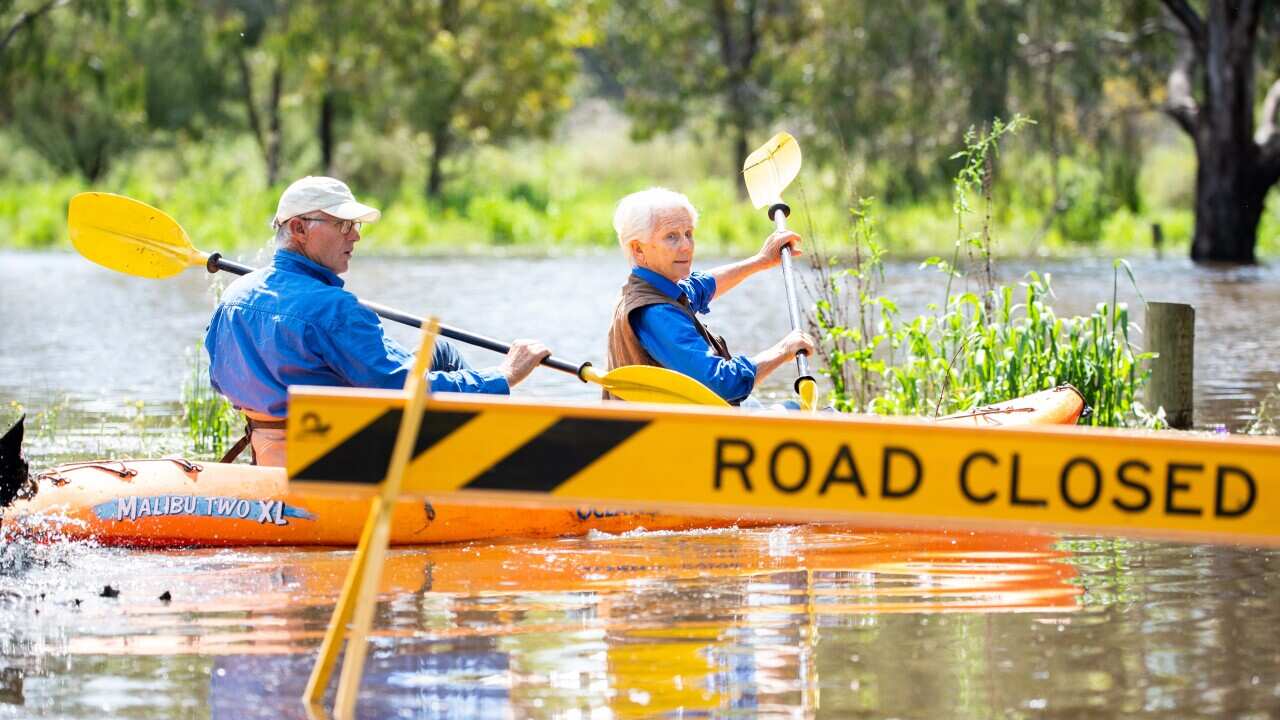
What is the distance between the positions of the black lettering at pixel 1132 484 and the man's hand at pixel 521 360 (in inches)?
105

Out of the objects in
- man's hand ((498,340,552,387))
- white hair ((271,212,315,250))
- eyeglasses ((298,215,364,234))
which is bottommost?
man's hand ((498,340,552,387))

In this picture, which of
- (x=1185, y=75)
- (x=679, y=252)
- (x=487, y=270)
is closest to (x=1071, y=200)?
(x=1185, y=75)

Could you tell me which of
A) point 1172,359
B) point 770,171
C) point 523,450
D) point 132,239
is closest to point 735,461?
point 523,450

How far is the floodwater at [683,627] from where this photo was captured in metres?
4.62

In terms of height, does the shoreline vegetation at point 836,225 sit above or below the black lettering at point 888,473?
above

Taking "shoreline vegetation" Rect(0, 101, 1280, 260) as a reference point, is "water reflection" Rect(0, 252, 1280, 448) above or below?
below

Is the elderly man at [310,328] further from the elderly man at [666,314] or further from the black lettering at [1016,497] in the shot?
the black lettering at [1016,497]

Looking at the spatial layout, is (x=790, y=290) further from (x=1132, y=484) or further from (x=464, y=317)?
(x=464, y=317)

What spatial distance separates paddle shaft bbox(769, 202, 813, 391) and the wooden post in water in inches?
75.9

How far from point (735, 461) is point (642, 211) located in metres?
2.67

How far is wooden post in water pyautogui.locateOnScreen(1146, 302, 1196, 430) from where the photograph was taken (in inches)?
361

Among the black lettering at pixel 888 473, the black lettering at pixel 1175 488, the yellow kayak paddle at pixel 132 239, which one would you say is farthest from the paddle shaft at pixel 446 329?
the black lettering at pixel 1175 488

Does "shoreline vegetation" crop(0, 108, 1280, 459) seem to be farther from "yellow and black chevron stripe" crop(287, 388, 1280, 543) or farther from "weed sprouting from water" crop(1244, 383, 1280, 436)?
"yellow and black chevron stripe" crop(287, 388, 1280, 543)

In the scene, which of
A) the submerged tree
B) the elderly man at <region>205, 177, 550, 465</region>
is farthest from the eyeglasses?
the submerged tree
